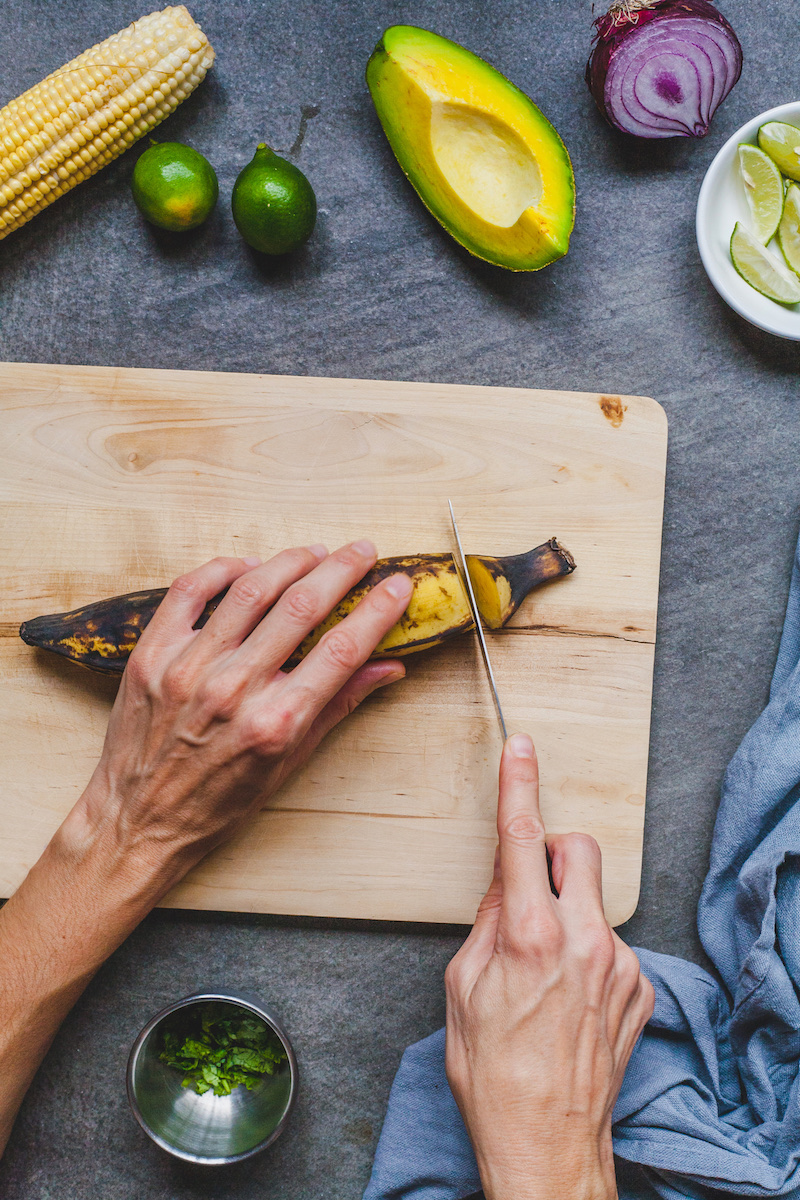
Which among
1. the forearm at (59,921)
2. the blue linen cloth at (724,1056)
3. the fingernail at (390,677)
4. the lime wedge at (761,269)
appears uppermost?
the lime wedge at (761,269)

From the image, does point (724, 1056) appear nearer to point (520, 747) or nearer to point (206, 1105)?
point (520, 747)

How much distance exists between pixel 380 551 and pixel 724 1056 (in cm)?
91

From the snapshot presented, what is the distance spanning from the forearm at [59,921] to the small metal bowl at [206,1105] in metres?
0.14

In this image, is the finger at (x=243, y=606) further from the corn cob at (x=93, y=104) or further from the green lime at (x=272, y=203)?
→ the corn cob at (x=93, y=104)

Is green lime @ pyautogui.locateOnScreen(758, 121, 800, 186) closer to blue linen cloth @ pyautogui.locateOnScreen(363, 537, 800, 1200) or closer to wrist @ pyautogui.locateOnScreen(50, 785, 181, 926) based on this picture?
blue linen cloth @ pyautogui.locateOnScreen(363, 537, 800, 1200)

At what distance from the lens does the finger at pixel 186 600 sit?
1.01 metres

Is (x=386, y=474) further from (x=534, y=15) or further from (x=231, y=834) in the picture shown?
(x=534, y=15)

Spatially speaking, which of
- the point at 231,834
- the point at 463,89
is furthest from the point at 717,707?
the point at 463,89

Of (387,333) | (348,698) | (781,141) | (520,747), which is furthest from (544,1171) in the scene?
(781,141)

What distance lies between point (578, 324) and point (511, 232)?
0.65 ft

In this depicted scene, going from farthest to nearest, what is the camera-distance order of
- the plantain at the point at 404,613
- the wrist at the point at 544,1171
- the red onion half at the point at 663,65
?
the red onion half at the point at 663,65 < the plantain at the point at 404,613 < the wrist at the point at 544,1171

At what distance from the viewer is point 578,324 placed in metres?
1.24

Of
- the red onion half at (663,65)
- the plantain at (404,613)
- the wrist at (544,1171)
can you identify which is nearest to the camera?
the wrist at (544,1171)

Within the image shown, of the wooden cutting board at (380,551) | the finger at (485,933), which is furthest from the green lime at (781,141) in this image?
the finger at (485,933)
